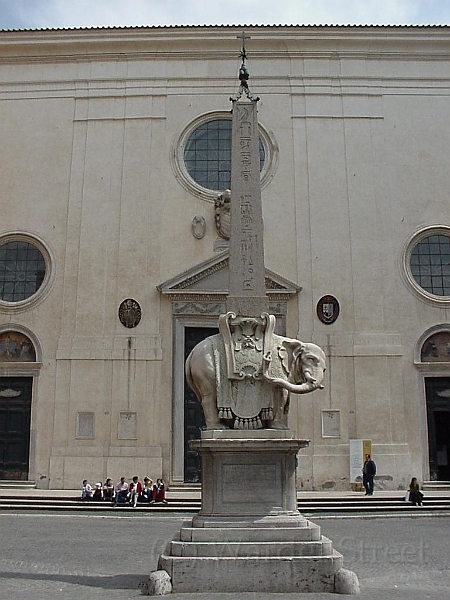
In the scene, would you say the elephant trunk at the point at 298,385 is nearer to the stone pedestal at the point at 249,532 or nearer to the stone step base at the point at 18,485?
the stone pedestal at the point at 249,532

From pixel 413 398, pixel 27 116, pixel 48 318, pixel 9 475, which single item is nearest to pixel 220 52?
pixel 27 116

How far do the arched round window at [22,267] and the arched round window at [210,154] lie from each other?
4.51 meters

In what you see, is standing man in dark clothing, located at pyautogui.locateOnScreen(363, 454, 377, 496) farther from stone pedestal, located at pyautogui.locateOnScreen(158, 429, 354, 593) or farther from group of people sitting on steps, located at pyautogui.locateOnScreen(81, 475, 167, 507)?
stone pedestal, located at pyautogui.locateOnScreen(158, 429, 354, 593)

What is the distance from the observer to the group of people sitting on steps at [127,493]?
16219mm

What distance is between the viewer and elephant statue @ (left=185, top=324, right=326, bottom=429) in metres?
7.32

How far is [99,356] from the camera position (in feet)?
64.7

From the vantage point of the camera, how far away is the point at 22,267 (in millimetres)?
20812

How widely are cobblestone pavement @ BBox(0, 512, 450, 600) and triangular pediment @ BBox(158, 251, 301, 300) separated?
22.9 ft

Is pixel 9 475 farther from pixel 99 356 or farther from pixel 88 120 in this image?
pixel 88 120

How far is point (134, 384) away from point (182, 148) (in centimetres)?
692

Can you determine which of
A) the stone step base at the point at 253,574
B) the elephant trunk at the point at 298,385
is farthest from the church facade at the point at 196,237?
the stone step base at the point at 253,574

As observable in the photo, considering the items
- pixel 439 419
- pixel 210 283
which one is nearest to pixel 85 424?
pixel 210 283

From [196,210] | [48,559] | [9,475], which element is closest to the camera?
[48,559]

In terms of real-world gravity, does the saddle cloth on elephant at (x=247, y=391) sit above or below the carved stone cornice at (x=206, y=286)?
below
